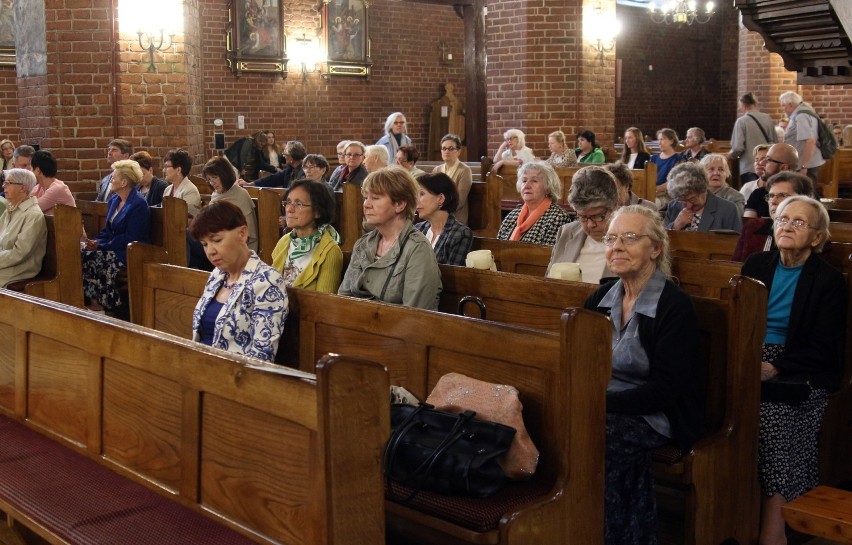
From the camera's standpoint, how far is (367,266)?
4.11 metres

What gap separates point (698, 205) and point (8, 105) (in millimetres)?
10016

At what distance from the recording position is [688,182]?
552 cm

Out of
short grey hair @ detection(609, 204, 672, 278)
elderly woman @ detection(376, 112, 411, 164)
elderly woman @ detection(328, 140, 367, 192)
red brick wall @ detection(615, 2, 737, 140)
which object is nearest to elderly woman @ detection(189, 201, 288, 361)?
short grey hair @ detection(609, 204, 672, 278)

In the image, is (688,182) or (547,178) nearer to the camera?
(547,178)

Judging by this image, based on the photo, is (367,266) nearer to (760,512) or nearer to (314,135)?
(760,512)

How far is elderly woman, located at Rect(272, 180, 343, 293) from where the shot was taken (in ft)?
14.5

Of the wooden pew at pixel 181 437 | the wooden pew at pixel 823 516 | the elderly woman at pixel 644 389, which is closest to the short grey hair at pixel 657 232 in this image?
the elderly woman at pixel 644 389

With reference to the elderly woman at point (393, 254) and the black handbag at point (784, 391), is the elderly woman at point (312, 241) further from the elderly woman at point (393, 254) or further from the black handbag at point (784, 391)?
the black handbag at point (784, 391)

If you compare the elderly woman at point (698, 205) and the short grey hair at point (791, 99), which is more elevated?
the short grey hair at point (791, 99)

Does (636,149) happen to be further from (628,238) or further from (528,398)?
(528,398)

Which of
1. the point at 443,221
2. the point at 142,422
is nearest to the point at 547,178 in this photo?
the point at 443,221

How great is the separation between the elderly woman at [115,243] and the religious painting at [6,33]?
22.7 feet

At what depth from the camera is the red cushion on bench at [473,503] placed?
2.49 metres

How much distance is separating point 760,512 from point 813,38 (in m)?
1.72
